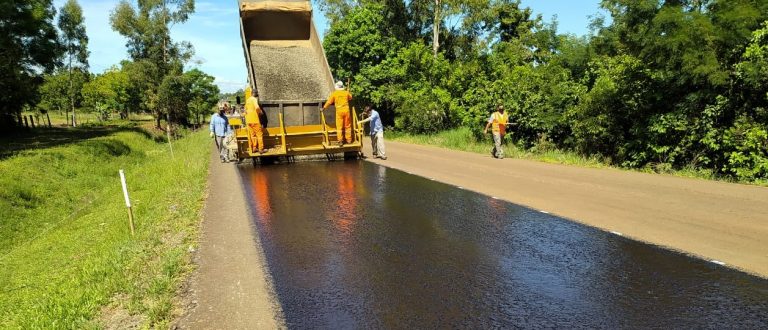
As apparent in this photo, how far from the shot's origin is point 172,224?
22.8 feet

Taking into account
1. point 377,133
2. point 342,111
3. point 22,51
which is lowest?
point 377,133

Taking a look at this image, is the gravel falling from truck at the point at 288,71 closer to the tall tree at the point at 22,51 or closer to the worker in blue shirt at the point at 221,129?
the worker in blue shirt at the point at 221,129

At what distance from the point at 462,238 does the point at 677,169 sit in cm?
776

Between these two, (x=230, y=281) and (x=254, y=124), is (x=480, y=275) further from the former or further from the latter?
(x=254, y=124)

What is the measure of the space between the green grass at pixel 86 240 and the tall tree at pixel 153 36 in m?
22.7

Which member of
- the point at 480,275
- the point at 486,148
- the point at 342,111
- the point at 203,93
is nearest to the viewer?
the point at 480,275

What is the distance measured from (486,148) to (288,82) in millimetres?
7283

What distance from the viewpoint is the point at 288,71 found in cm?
1327

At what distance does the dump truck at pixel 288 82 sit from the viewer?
489 inches

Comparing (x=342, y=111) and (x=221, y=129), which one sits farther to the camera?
(x=221, y=129)

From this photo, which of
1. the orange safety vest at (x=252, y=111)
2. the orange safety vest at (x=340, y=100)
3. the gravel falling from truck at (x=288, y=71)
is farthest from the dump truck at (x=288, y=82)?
the orange safety vest at (x=340, y=100)

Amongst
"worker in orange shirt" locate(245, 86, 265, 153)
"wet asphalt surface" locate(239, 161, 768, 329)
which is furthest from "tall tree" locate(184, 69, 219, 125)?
"wet asphalt surface" locate(239, 161, 768, 329)

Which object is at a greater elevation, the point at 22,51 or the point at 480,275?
the point at 22,51

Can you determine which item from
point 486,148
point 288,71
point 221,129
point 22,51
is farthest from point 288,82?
point 22,51
